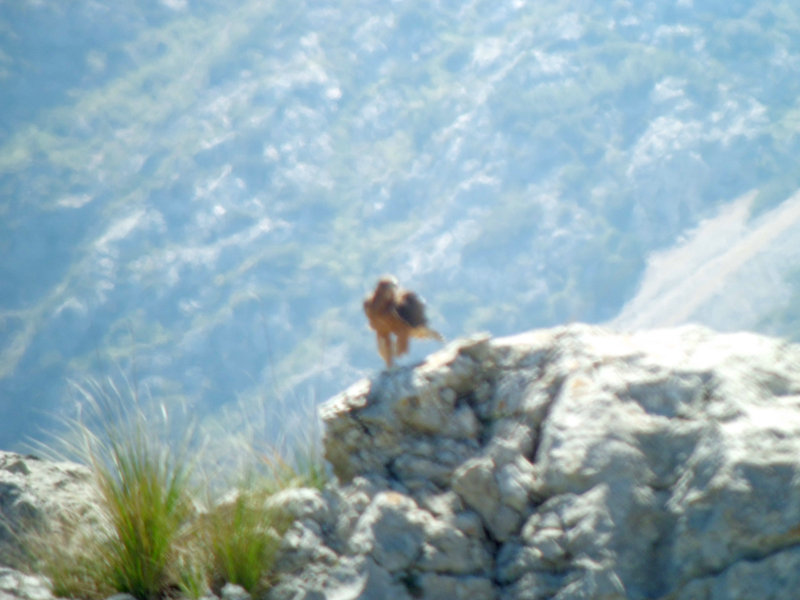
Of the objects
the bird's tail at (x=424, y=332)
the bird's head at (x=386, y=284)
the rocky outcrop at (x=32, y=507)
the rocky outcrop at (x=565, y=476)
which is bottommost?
the rocky outcrop at (x=565, y=476)

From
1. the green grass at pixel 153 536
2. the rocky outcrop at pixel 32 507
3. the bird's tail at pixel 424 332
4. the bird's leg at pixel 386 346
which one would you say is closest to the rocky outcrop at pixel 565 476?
the green grass at pixel 153 536

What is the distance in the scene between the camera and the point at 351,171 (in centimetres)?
11250

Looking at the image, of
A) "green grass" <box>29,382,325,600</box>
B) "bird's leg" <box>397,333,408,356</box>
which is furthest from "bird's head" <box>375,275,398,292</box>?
"green grass" <box>29,382,325,600</box>

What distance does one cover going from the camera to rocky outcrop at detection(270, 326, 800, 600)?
3.13 meters

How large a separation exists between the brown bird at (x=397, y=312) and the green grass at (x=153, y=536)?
6.93 ft

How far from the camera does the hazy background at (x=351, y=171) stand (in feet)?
304

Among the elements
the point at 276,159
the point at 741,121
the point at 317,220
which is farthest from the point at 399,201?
the point at 741,121

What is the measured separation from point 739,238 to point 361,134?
52481mm

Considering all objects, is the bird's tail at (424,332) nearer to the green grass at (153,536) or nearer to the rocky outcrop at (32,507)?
the green grass at (153,536)

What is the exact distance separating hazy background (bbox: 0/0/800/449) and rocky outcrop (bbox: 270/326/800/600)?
2958 inches

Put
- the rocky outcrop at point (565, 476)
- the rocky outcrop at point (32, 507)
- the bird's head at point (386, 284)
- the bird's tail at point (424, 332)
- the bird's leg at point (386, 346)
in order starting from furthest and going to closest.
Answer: the bird's leg at point (386, 346) → the bird's head at point (386, 284) → the bird's tail at point (424, 332) → the rocky outcrop at point (32, 507) → the rocky outcrop at point (565, 476)

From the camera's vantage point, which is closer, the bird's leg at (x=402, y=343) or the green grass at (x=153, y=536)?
the green grass at (x=153, y=536)

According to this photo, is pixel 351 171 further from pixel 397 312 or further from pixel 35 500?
pixel 35 500

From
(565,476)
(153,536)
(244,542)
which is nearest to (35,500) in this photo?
(153,536)
